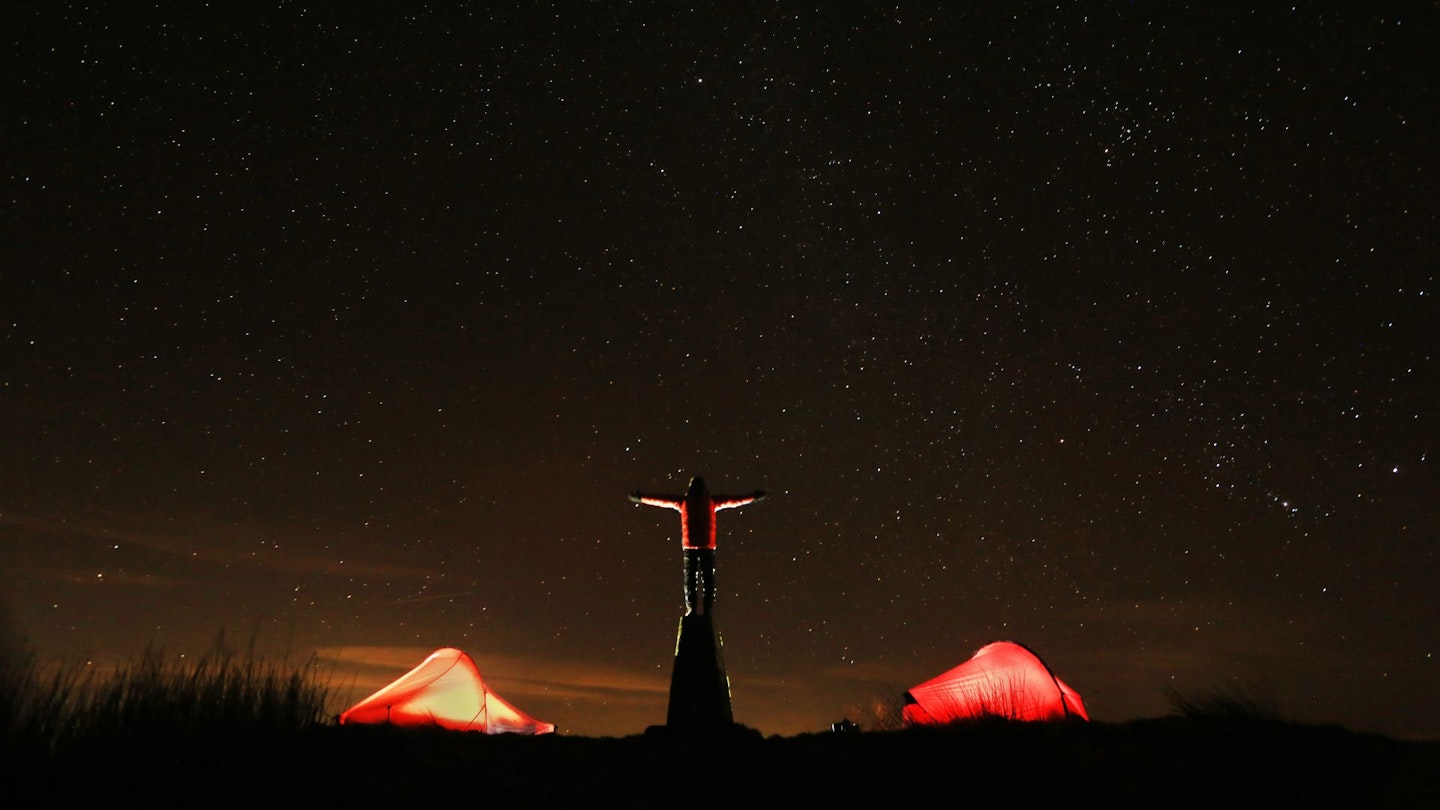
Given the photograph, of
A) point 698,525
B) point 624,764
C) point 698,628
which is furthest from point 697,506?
point 624,764

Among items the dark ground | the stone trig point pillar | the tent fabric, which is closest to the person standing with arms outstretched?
the stone trig point pillar

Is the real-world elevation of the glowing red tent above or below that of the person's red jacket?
below

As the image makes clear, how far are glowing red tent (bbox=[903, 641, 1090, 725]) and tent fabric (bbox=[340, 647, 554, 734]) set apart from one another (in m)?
4.03

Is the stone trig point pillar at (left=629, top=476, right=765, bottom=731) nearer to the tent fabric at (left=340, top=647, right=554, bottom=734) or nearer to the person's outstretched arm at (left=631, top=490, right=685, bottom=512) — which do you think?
the person's outstretched arm at (left=631, top=490, right=685, bottom=512)

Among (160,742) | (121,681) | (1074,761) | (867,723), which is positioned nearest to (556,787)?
(160,742)

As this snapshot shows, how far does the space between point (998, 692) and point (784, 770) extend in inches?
163

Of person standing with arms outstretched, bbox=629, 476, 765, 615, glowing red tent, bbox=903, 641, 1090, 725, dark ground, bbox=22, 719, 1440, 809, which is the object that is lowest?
dark ground, bbox=22, 719, 1440, 809

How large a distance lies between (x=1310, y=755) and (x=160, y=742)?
7.59m

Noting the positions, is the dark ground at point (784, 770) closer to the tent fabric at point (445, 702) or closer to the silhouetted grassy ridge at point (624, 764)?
the silhouetted grassy ridge at point (624, 764)

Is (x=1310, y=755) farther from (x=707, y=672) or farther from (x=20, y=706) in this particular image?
(x=20, y=706)

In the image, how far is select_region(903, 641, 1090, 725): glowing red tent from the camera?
34.9ft

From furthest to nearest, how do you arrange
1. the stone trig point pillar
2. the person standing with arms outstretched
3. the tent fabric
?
the tent fabric
the person standing with arms outstretched
the stone trig point pillar

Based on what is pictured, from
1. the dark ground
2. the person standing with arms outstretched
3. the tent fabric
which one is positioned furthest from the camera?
the tent fabric

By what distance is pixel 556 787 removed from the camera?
7.21 meters
